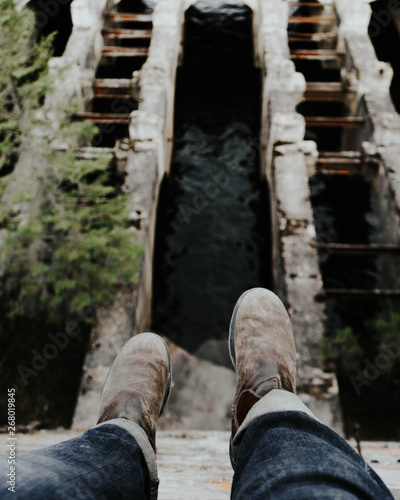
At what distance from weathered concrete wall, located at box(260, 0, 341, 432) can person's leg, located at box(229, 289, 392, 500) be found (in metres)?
1.37

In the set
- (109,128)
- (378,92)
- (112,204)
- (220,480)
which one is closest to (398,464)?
(220,480)

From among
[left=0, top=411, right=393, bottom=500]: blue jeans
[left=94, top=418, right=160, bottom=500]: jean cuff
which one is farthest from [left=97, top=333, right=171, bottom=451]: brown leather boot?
[left=0, top=411, right=393, bottom=500]: blue jeans

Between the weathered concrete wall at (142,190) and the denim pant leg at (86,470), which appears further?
the weathered concrete wall at (142,190)

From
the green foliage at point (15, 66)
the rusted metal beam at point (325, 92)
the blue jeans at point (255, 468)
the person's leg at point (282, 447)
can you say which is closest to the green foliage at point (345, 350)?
the person's leg at point (282, 447)

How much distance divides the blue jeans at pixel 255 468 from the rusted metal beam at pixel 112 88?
7439 mm

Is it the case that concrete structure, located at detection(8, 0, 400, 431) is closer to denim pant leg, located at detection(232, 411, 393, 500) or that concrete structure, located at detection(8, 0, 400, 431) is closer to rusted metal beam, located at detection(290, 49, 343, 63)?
rusted metal beam, located at detection(290, 49, 343, 63)

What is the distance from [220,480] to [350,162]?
18.0ft

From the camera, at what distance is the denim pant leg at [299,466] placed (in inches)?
50.8

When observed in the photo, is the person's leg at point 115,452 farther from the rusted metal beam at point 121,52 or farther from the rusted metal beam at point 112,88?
the rusted metal beam at point 121,52

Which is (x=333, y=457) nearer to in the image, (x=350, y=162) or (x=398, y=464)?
(x=398, y=464)

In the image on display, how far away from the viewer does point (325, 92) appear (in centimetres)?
793

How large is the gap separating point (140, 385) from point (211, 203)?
5.89m

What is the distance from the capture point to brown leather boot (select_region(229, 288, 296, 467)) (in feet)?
7.80

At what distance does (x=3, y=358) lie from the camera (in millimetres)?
4816
